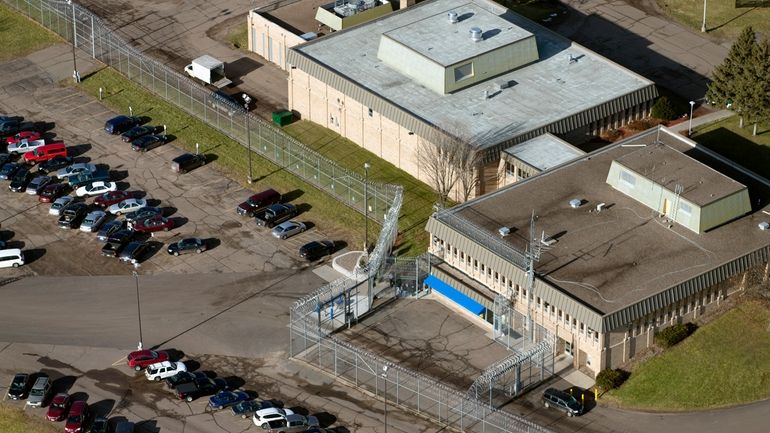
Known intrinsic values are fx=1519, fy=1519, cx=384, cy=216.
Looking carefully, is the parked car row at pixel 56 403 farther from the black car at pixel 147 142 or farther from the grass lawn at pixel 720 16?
the grass lawn at pixel 720 16

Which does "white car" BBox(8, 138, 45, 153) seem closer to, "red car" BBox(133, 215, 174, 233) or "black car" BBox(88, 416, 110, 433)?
"red car" BBox(133, 215, 174, 233)

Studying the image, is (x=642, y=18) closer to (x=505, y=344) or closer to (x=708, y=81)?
(x=708, y=81)

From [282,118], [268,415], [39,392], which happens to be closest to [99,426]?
[39,392]

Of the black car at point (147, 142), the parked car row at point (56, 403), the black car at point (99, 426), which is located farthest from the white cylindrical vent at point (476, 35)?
the black car at point (99, 426)

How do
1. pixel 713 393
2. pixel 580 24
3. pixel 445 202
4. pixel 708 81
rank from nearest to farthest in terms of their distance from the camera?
pixel 713 393
pixel 445 202
pixel 708 81
pixel 580 24

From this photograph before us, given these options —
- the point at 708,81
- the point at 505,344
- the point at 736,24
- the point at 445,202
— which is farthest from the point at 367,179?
the point at 736,24

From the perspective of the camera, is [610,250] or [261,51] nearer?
→ [610,250]

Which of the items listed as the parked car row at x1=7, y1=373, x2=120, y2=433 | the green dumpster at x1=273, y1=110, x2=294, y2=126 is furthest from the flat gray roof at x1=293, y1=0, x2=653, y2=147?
the parked car row at x1=7, y1=373, x2=120, y2=433

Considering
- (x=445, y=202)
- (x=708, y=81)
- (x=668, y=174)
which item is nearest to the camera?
(x=668, y=174)
